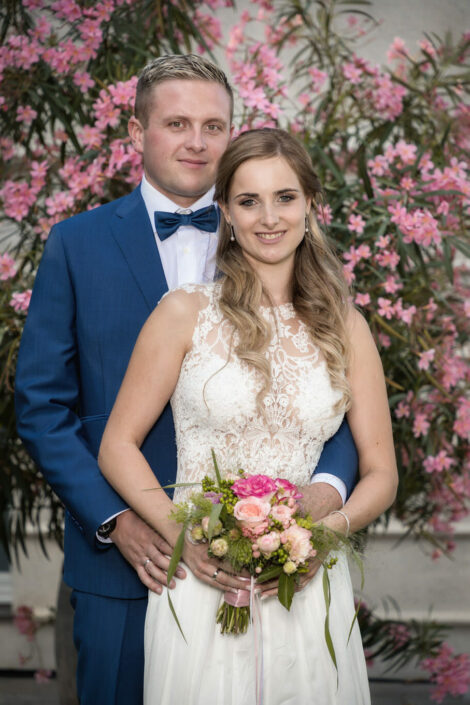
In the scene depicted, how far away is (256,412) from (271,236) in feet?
1.53

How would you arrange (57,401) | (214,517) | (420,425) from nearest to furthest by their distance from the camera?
(214,517) → (57,401) → (420,425)

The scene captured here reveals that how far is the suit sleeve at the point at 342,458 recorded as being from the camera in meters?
2.32

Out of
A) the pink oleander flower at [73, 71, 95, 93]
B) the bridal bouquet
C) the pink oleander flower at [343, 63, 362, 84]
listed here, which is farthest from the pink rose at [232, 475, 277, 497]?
the pink oleander flower at [343, 63, 362, 84]

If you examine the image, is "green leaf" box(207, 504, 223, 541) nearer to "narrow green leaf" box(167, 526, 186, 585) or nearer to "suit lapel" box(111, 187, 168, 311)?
"narrow green leaf" box(167, 526, 186, 585)

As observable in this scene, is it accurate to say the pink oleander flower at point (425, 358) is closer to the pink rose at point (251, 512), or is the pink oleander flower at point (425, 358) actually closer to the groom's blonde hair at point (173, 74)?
the groom's blonde hair at point (173, 74)

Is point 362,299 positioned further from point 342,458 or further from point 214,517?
point 214,517

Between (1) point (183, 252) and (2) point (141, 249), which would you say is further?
(1) point (183, 252)

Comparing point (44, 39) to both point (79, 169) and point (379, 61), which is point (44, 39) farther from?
point (379, 61)

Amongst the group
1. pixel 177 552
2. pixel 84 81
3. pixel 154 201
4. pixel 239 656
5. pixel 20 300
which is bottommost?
pixel 239 656

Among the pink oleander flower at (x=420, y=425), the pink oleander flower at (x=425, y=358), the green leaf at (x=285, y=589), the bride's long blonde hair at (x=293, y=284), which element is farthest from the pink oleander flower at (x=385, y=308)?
the green leaf at (x=285, y=589)

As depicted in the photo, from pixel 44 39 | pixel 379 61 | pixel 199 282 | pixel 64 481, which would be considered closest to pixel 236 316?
pixel 199 282

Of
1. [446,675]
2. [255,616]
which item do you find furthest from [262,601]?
[446,675]

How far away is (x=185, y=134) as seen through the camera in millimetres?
2625

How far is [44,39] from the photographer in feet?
11.6
